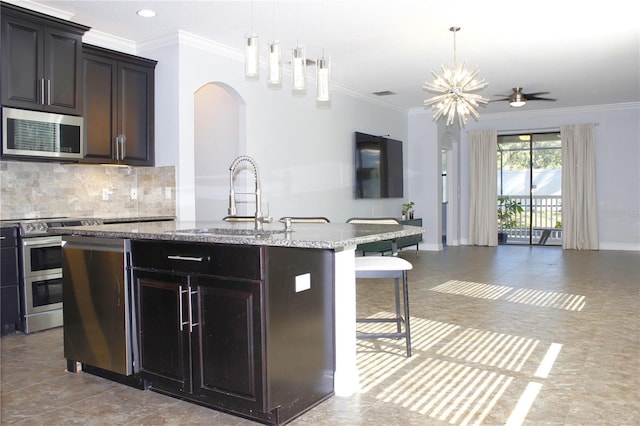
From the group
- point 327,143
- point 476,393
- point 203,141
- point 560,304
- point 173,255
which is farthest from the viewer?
point 327,143

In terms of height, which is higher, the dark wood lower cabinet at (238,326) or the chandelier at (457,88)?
the chandelier at (457,88)

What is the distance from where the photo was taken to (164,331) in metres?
2.76

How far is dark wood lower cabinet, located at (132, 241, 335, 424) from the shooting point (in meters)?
2.41

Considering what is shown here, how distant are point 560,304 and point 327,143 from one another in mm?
3759

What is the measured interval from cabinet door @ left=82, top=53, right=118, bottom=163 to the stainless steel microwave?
22 centimetres

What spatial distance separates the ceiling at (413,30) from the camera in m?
4.59

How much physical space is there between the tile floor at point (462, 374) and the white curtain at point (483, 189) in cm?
502

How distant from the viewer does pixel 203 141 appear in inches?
258

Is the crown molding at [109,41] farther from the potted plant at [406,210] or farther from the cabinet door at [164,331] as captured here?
the potted plant at [406,210]

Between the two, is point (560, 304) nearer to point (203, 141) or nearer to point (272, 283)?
point (272, 283)

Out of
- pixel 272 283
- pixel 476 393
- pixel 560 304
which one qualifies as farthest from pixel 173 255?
pixel 560 304

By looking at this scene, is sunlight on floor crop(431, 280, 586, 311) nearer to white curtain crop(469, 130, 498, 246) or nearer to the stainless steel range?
the stainless steel range

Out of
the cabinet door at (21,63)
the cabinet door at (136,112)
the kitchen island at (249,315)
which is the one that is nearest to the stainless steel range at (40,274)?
the cabinet door at (21,63)

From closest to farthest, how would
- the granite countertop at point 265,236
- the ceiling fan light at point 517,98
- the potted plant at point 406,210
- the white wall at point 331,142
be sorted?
the granite countertop at point 265,236
the white wall at point 331,142
the ceiling fan light at point 517,98
the potted plant at point 406,210
